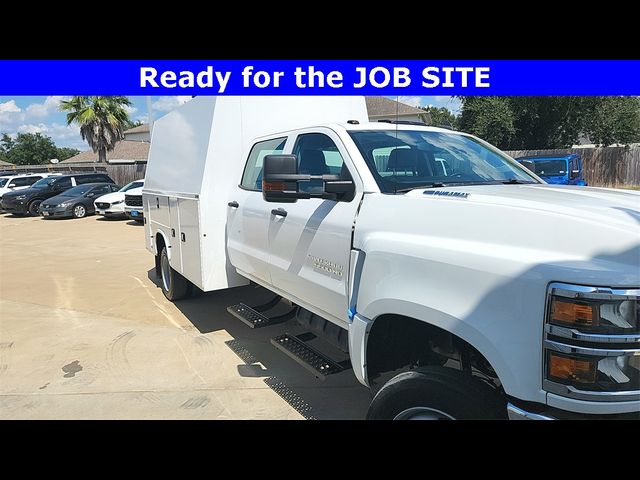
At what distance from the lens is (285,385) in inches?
160

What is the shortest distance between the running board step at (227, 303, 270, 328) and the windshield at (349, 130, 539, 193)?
2.04 m

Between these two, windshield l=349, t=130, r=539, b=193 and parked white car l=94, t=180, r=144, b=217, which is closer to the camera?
windshield l=349, t=130, r=539, b=193

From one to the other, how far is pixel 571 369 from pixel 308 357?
211 cm

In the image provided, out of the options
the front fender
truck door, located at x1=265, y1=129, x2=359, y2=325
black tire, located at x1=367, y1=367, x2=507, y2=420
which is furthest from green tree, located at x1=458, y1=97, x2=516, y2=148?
black tire, located at x1=367, y1=367, x2=507, y2=420

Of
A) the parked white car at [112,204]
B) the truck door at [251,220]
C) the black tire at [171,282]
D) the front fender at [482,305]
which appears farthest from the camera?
the parked white car at [112,204]

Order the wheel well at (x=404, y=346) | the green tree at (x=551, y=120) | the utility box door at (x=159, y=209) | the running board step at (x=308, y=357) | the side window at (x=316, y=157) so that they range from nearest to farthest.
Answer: the wheel well at (x=404, y=346)
the running board step at (x=308, y=357)
the side window at (x=316, y=157)
the utility box door at (x=159, y=209)
the green tree at (x=551, y=120)

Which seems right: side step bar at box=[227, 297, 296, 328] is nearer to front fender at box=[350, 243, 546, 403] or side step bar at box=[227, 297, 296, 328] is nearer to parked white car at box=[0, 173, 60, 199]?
front fender at box=[350, 243, 546, 403]

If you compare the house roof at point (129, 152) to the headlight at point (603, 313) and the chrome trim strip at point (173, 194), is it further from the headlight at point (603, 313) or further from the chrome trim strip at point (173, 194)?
the headlight at point (603, 313)

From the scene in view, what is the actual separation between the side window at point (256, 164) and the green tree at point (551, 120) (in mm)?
18683

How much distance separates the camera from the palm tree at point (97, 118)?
31234mm

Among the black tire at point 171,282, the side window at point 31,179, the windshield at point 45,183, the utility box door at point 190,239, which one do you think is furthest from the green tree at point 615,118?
the side window at point 31,179

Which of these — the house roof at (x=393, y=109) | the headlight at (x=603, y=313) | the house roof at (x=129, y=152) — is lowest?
the headlight at (x=603, y=313)

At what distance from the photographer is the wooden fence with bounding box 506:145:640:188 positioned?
20.7 metres
